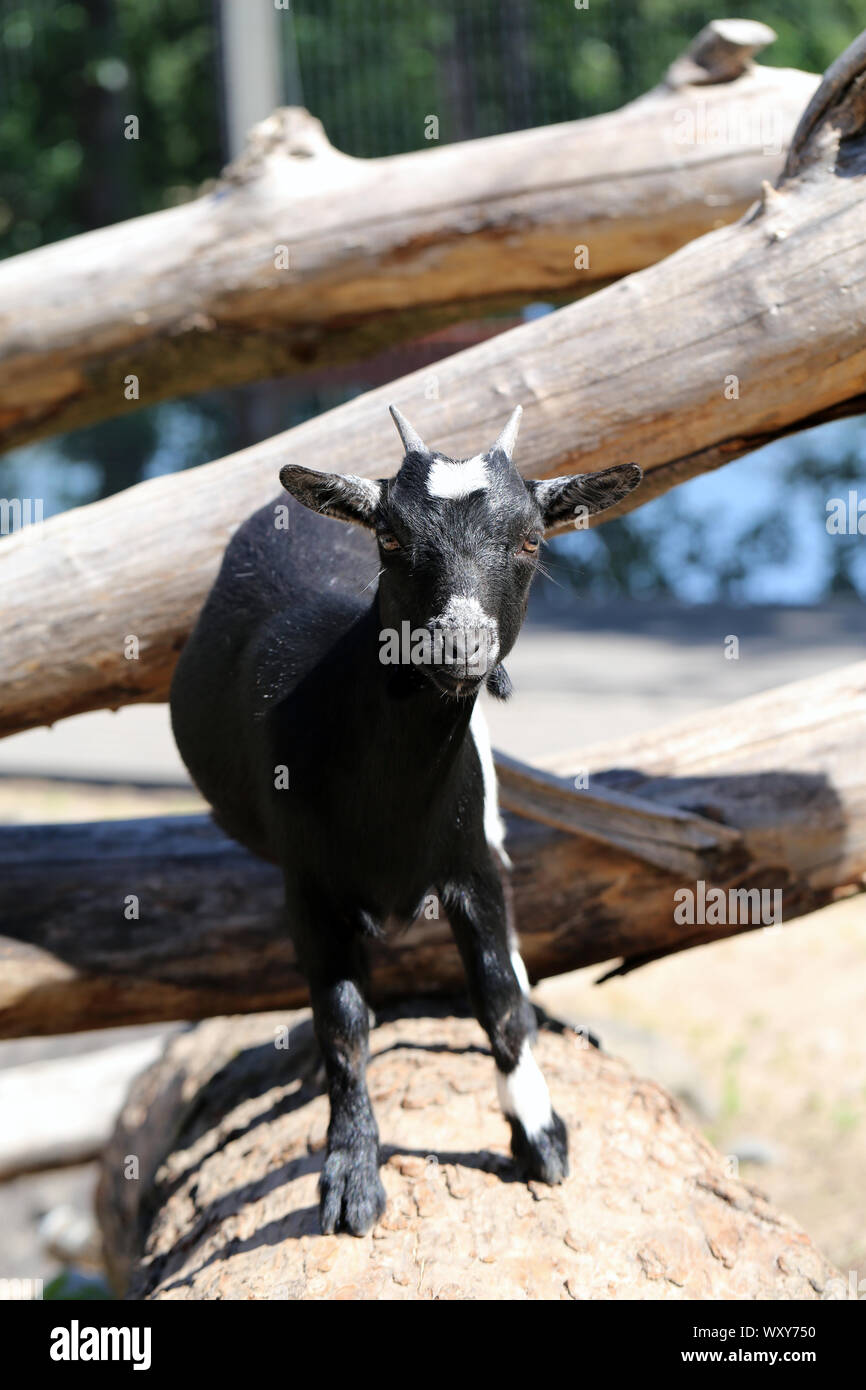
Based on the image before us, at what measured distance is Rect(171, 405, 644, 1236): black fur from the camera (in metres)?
2.79

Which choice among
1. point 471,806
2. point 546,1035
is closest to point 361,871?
point 471,806

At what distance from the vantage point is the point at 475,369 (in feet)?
11.9

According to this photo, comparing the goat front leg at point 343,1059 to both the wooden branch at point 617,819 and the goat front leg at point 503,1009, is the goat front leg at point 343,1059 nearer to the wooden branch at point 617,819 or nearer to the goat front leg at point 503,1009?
the goat front leg at point 503,1009

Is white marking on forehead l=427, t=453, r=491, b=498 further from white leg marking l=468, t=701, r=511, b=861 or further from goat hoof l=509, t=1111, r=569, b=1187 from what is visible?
goat hoof l=509, t=1111, r=569, b=1187

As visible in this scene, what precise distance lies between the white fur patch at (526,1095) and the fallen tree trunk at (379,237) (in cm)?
315

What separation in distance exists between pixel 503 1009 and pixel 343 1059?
0.39m

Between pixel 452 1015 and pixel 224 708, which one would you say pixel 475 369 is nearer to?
pixel 224 708

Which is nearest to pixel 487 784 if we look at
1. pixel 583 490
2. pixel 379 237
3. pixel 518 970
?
pixel 518 970

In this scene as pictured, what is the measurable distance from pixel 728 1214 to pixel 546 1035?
2.83 feet

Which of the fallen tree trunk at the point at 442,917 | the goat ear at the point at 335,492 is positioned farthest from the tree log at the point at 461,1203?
the goat ear at the point at 335,492

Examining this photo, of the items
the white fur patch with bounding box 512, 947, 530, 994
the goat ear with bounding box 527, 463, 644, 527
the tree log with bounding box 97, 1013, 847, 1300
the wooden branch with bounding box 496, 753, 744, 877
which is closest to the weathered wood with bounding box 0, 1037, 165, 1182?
the tree log with bounding box 97, 1013, 847, 1300

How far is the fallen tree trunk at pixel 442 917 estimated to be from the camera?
4047 mm

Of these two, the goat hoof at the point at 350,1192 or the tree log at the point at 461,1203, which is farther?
the goat hoof at the point at 350,1192

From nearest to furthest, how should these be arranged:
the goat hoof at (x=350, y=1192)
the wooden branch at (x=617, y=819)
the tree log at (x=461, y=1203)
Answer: the tree log at (x=461, y=1203) < the goat hoof at (x=350, y=1192) < the wooden branch at (x=617, y=819)
